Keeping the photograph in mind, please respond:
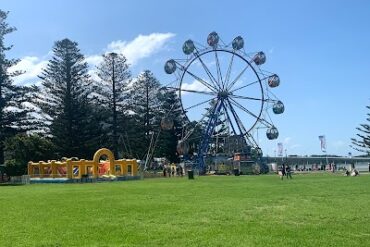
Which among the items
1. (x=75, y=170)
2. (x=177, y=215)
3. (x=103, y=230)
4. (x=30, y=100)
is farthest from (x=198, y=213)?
(x=30, y=100)

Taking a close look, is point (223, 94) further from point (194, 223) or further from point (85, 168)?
point (194, 223)

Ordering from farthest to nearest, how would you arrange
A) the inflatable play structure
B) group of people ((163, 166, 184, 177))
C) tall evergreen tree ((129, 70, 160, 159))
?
1. tall evergreen tree ((129, 70, 160, 159))
2. group of people ((163, 166, 184, 177))
3. the inflatable play structure

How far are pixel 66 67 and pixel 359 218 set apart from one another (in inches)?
2168

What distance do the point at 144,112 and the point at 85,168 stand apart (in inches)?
1168

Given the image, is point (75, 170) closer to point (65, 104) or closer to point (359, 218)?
point (65, 104)

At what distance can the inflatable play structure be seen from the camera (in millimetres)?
43031

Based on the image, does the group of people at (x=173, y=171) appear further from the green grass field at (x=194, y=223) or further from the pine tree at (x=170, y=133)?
the green grass field at (x=194, y=223)

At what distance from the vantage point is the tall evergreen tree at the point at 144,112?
71.2 m

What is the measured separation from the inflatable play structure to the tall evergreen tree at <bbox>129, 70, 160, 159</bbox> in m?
22.5

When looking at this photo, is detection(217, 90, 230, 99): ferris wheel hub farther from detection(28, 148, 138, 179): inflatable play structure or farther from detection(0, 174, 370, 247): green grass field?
detection(0, 174, 370, 247): green grass field

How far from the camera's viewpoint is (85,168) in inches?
1721

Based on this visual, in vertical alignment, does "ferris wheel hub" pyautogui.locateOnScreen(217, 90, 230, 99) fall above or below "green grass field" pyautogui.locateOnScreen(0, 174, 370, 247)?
above

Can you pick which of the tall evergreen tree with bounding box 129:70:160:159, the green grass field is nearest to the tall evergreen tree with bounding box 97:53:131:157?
the tall evergreen tree with bounding box 129:70:160:159

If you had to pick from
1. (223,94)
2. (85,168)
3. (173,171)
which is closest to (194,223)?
(85,168)
